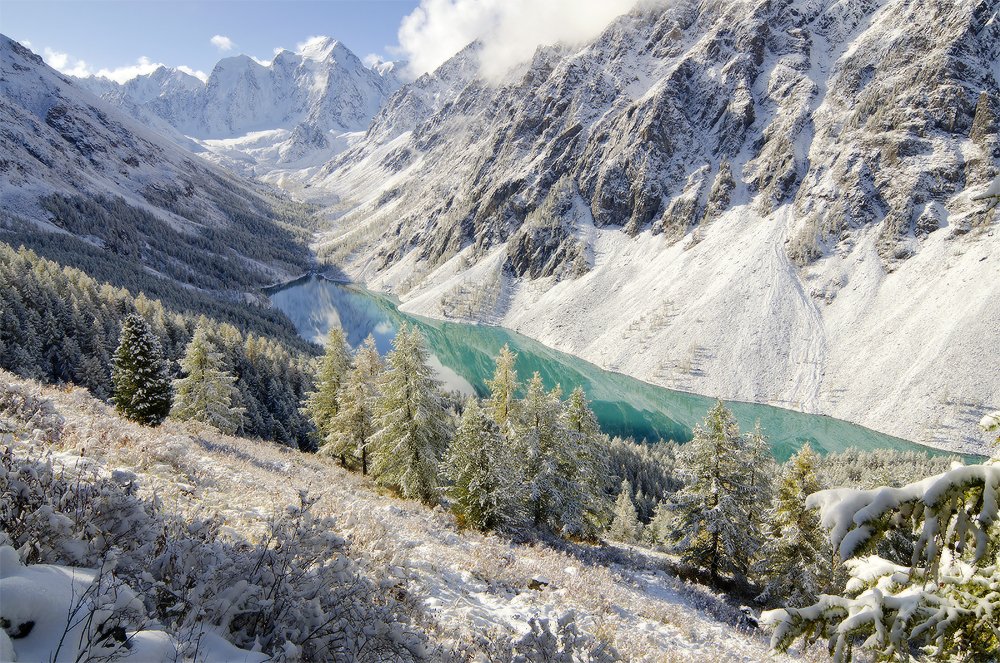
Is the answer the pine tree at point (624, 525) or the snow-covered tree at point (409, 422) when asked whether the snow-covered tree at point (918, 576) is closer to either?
the snow-covered tree at point (409, 422)

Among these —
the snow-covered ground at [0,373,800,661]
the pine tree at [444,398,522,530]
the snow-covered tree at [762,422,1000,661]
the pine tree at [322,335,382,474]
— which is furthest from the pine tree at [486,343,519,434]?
the snow-covered tree at [762,422,1000,661]

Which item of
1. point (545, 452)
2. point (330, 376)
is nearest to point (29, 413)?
point (545, 452)

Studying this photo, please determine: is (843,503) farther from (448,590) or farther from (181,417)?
(181,417)

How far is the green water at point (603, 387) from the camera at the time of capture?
81.4 m

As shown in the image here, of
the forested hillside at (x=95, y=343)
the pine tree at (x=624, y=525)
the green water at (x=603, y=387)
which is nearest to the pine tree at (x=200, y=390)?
the forested hillside at (x=95, y=343)

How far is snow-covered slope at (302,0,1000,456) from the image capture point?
86500 mm

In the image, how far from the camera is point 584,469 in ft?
82.3

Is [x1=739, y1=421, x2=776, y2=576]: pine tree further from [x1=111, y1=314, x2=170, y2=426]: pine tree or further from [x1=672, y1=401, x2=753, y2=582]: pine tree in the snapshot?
[x1=111, y1=314, x2=170, y2=426]: pine tree

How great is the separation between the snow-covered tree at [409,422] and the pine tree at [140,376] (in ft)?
36.2

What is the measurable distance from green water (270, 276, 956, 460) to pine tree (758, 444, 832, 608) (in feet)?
151

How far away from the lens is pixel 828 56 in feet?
490

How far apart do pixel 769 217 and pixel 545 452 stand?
123m

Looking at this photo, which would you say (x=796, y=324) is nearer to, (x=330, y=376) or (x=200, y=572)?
(x=330, y=376)

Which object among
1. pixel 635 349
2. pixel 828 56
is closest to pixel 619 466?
pixel 635 349
